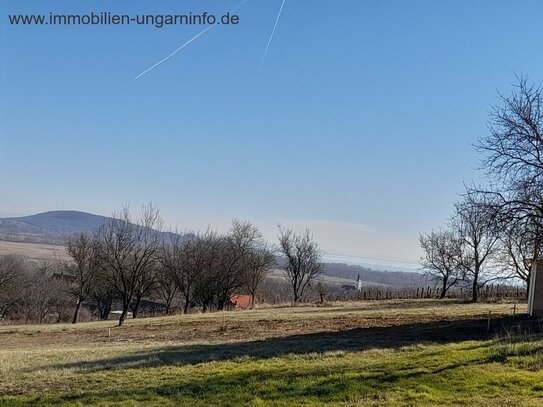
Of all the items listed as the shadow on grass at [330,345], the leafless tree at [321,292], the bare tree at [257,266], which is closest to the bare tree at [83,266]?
the bare tree at [257,266]

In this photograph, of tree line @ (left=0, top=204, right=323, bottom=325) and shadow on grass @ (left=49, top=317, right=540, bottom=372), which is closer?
shadow on grass @ (left=49, top=317, right=540, bottom=372)

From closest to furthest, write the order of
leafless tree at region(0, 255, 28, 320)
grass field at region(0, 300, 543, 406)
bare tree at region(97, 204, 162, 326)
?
grass field at region(0, 300, 543, 406) → bare tree at region(97, 204, 162, 326) → leafless tree at region(0, 255, 28, 320)

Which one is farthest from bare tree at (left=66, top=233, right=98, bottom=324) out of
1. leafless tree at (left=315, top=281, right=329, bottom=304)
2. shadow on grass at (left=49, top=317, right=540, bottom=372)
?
shadow on grass at (left=49, top=317, right=540, bottom=372)

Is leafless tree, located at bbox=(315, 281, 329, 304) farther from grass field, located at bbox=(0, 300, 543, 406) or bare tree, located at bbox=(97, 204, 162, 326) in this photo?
grass field, located at bbox=(0, 300, 543, 406)

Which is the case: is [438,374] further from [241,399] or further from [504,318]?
[504,318]

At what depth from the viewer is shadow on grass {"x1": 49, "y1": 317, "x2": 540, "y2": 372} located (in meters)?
13.3

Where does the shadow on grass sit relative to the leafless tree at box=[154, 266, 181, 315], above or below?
above

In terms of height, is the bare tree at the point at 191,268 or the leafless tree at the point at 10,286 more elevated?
the bare tree at the point at 191,268

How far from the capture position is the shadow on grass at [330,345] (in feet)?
43.5

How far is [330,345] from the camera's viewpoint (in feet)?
51.1

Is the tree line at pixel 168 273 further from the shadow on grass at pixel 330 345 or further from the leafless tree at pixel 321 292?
the shadow on grass at pixel 330 345

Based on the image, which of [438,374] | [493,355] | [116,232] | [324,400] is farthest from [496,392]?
[116,232]

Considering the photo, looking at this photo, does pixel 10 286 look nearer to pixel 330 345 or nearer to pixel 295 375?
pixel 330 345

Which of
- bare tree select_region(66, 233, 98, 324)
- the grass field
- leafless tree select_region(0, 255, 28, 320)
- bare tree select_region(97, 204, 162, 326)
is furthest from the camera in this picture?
leafless tree select_region(0, 255, 28, 320)
